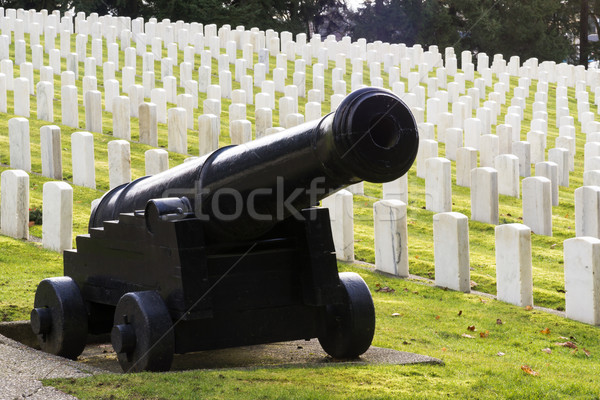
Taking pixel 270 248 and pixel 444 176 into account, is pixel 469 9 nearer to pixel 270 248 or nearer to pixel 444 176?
A: pixel 444 176

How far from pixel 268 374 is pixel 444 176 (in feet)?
22.3

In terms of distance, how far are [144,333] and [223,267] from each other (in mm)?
543

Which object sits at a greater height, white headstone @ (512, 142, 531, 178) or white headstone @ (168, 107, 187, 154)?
white headstone @ (168, 107, 187, 154)

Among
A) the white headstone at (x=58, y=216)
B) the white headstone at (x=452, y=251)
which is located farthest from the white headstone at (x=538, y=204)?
the white headstone at (x=58, y=216)

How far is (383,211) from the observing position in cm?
830

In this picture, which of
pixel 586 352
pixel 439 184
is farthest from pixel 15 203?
pixel 586 352

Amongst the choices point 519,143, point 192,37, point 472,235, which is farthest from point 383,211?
point 192,37

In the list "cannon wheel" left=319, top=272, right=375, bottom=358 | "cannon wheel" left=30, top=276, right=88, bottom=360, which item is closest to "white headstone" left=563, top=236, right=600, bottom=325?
"cannon wheel" left=319, top=272, right=375, bottom=358

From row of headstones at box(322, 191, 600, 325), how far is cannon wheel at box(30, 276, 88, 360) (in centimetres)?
332

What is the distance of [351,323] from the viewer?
17.3ft

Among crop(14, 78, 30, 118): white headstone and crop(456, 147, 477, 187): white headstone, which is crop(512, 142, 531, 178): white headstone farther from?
crop(14, 78, 30, 118): white headstone

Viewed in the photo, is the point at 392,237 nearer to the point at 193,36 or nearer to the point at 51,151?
the point at 51,151

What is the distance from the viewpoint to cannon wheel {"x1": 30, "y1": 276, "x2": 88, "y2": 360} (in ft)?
18.1

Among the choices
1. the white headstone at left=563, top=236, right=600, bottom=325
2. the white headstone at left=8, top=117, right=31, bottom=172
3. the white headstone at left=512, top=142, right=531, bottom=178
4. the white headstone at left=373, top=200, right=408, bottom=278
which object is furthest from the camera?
the white headstone at left=512, top=142, right=531, bottom=178
